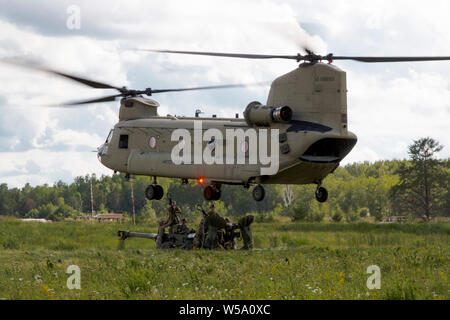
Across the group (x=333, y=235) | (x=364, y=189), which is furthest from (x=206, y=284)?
(x=364, y=189)

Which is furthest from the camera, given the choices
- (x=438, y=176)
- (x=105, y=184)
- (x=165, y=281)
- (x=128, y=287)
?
(x=105, y=184)

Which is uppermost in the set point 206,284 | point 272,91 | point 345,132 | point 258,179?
point 272,91

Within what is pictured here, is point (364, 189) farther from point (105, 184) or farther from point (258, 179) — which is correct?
point (258, 179)

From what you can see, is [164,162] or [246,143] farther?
[164,162]

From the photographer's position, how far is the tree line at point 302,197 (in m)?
80.1

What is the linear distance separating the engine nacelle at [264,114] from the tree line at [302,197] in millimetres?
4101

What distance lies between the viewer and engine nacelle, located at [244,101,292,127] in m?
22.0

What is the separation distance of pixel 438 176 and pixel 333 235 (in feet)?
145

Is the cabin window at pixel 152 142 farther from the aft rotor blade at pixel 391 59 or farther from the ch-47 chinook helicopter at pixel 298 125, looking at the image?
the aft rotor blade at pixel 391 59

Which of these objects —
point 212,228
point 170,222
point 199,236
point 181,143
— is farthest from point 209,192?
point 170,222

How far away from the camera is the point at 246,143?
907 inches

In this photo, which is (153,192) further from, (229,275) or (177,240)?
(229,275)

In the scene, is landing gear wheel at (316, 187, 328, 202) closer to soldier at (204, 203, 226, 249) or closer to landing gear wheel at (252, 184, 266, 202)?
landing gear wheel at (252, 184, 266, 202)

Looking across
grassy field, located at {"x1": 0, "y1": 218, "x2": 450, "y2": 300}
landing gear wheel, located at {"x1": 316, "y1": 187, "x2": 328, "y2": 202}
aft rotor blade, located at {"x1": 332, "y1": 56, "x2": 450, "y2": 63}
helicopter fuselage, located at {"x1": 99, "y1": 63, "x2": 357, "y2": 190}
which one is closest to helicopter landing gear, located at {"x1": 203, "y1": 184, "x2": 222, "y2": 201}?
helicopter fuselage, located at {"x1": 99, "y1": 63, "x2": 357, "y2": 190}
